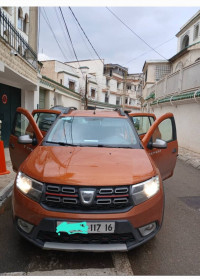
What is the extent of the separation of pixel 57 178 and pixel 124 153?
3.20ft

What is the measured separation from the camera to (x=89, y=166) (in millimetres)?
2279

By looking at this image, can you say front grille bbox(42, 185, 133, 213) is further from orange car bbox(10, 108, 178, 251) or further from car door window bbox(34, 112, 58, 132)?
car door window bbox(34, 112, 58, 132)

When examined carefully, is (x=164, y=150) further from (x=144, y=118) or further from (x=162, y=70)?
(x=162, y=70)

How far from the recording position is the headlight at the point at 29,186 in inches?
83.3

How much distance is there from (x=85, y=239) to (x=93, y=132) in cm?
165

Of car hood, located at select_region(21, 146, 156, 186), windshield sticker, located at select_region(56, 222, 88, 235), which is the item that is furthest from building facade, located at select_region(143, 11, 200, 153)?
windshield sticker, located at select_region(56, 222, 88, 235)

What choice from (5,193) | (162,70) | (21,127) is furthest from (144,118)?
(162,70)

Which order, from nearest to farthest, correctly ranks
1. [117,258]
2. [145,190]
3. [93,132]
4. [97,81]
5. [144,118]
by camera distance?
1. [145,190]
2. [117,258]
3. [93,132]
4. [144,118]
5. [97,81]

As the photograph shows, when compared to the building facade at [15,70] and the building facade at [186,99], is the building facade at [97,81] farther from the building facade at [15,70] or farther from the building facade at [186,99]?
the building facade at [186,99]

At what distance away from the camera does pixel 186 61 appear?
17.3 m

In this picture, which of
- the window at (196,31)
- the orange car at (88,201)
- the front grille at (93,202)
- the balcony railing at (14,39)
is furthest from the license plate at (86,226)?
the window at (196,31)

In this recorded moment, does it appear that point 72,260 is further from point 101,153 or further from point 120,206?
point 101,153

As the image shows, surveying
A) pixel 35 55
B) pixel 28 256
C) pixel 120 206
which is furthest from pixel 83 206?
pixel 35 55

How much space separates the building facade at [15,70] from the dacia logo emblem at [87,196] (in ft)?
17.9
